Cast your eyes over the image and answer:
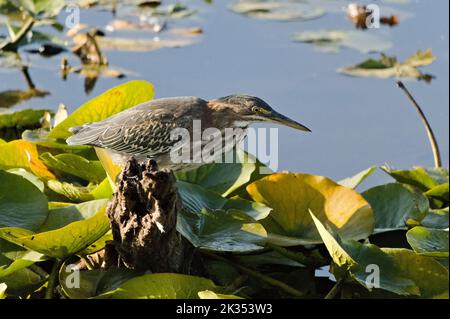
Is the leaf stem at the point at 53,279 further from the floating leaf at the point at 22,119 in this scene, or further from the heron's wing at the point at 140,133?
the floating leaf at the point at 22,119

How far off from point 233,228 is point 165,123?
0.60 metres

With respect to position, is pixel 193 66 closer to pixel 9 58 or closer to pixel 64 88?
pixel 64 88

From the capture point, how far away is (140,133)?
4.30 meters

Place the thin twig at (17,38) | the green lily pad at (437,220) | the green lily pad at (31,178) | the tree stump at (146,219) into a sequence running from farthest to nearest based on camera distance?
1. the thin twig at (17,38)
2. the green lily pad at (437,220)
3. the green lily pad at (31,178)
4. the tree stump at (146,219)

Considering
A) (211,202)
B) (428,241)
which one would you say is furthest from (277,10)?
(428,241)

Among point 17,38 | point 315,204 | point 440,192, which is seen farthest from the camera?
point 17,38

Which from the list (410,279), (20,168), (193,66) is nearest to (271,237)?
(410,279)

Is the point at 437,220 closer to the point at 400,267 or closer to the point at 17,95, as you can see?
the point at 400,267

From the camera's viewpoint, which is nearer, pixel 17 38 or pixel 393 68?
pixel 393 68

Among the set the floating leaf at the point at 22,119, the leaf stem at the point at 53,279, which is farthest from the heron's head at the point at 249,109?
the floating leaf at the point at 22,119

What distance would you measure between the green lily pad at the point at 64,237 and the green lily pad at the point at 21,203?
165 mm

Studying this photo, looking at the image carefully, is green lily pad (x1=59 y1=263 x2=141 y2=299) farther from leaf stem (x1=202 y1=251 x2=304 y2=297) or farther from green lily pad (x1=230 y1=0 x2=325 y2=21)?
green lily pad (x1=230 y1=0 x2=325 y2=21)

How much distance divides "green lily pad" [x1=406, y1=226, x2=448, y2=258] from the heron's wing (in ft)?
3.50

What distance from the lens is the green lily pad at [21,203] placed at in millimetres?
4047
